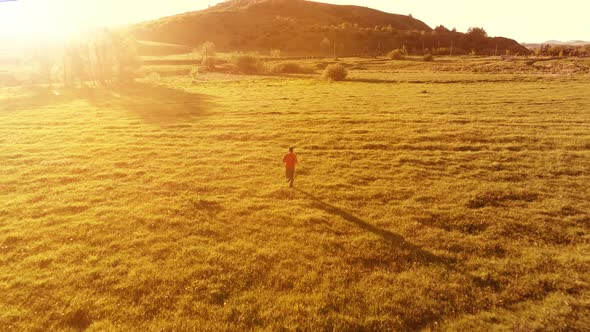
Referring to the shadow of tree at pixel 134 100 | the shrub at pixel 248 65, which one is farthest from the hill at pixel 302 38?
the shadow of tree at pixel 134 100

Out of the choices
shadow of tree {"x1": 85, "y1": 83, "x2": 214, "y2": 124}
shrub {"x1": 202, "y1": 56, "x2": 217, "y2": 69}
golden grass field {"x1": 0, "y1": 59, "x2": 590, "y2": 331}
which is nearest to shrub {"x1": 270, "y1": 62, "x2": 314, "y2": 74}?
shrub {"x1": 202, "y1": 56, "x2": 217, "y2": 69}

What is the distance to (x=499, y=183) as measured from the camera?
1784 cm

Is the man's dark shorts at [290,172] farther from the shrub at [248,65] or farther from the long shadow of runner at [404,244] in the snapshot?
the shrub at [248,65]

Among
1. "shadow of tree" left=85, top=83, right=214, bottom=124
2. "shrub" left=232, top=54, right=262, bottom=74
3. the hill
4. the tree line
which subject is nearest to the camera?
"shadow of tree" left=85, top=83, right=214, bottom=124

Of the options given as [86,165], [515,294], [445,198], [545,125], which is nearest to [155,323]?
[515,294]

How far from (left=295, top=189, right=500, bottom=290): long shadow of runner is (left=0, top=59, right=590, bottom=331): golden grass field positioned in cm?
8

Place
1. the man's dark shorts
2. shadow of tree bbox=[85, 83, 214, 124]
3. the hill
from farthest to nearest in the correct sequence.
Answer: the hill, shadow of tree bbox=[85, 83, 214, 124], the man's dark shorts

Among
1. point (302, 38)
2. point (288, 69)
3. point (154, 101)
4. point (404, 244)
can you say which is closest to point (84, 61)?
point (154, 101)

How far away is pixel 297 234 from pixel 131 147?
16833 mm

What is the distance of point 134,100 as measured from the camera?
45.8 m

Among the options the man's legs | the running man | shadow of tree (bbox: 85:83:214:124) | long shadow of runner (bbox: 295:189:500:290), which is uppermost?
shadow of tree (bbox: 85:83:214:124)

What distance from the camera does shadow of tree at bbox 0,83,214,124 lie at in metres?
36.2

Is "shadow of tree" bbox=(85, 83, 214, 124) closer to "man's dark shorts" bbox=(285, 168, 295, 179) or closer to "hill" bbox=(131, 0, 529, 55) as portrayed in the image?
"man's dark shorts" bbox=(285, 168, 295, 179)

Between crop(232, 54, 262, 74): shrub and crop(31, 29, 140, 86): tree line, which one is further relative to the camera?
crop(232, 54, 262, 74): shrub
